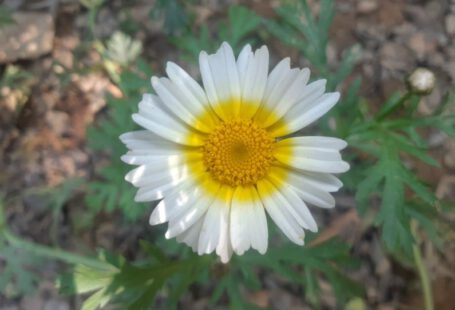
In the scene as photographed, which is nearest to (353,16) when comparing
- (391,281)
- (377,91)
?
(377,91)

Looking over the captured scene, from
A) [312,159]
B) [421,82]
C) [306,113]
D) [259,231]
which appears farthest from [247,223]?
[421,82]

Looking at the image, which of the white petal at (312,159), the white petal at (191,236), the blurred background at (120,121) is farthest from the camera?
the blurred background at (120,121)

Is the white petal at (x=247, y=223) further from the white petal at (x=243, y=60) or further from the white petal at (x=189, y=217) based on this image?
the white petal at (x=243, y=60)

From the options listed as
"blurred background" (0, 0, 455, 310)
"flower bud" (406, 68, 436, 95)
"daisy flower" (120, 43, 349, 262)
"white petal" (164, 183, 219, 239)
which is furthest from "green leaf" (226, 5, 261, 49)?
"white petal" (164, 183, 219, 239)

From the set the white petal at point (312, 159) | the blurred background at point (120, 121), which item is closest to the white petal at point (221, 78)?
the white petal at point (312, 159)

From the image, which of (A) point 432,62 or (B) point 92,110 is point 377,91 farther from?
(B) point 92,110

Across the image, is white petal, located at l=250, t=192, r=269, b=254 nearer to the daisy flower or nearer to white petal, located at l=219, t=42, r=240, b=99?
the daisy flower
